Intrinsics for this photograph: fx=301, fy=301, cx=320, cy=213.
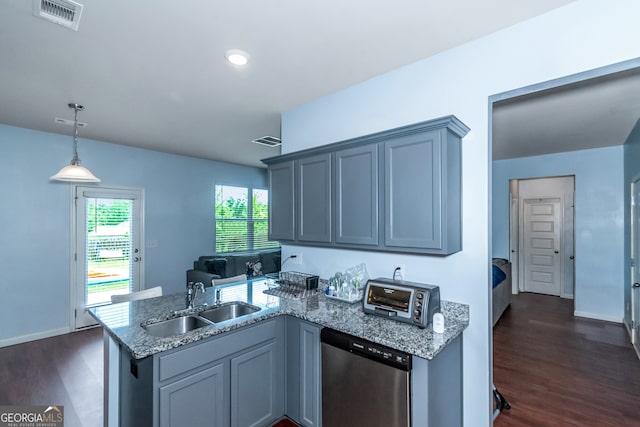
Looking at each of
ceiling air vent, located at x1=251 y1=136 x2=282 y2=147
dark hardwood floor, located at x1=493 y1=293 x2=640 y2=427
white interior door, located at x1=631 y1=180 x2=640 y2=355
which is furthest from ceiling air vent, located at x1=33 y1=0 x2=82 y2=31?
white interior door, located at x1=631 y1=180 x2=640 y2=355

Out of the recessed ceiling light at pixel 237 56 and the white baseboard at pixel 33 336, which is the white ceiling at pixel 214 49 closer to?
the recessed ceiling light at pixel 237 56

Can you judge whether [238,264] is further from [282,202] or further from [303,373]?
[303,373]

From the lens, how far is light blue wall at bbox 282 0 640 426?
1.62 metres

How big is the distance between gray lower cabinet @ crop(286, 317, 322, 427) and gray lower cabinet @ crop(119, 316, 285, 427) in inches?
2.8

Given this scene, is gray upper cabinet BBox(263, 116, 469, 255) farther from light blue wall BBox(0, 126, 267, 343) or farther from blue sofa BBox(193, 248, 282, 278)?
light blue wall BBox(0, 126, 267, 343)

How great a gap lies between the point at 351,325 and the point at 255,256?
4.07 metres

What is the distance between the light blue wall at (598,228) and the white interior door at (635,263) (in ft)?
2.74

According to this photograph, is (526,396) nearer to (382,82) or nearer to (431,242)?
(431,242)

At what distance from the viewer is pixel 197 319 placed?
222 centimetres

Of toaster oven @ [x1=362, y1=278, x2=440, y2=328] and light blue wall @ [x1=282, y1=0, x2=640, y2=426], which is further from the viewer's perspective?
toaster oven @ [x1=362, y1=278, x2=440, y2=328]

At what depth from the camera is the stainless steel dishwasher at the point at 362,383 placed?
5.23ft

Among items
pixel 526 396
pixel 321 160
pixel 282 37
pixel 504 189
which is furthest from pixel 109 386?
pixel 504 189

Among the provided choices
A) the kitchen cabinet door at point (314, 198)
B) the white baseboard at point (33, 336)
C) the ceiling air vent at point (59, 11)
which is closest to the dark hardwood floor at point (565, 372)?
the kitchen cabinet door at point (314, 198)

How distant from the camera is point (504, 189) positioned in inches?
234
